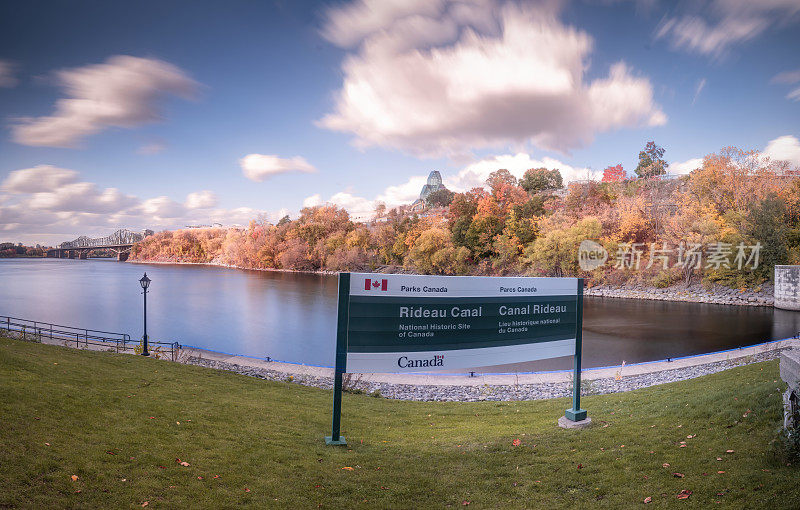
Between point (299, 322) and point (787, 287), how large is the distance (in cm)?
4286

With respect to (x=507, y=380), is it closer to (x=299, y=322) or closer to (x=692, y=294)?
(x=299, y=322)

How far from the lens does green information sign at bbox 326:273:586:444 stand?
6.32m

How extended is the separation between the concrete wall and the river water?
121 cm

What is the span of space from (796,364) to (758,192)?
54270 mm

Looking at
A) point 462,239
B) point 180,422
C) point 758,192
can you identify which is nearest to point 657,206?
point 758,192

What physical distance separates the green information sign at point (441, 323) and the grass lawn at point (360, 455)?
1132 mm

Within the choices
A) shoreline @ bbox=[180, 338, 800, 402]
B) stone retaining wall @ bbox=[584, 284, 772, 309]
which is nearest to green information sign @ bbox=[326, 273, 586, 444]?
shoreline @ bbox=[180, 338, 800, 402]

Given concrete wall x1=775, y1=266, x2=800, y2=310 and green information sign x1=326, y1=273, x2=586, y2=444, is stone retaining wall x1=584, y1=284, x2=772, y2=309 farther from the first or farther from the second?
green information sign x1=326, y1=273, x2=586, y2=444

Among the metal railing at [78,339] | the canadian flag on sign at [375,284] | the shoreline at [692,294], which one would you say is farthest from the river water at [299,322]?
the canadian flag on sign at [375,284]

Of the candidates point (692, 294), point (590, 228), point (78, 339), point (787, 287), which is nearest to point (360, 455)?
point (78, 339)

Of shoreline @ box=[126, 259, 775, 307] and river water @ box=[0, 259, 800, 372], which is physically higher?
shoreline @ box=[126, 259, 775, 307]

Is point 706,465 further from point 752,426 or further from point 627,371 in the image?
point 627,371

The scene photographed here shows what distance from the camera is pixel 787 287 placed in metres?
36.2

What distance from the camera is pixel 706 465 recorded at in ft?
15.6
